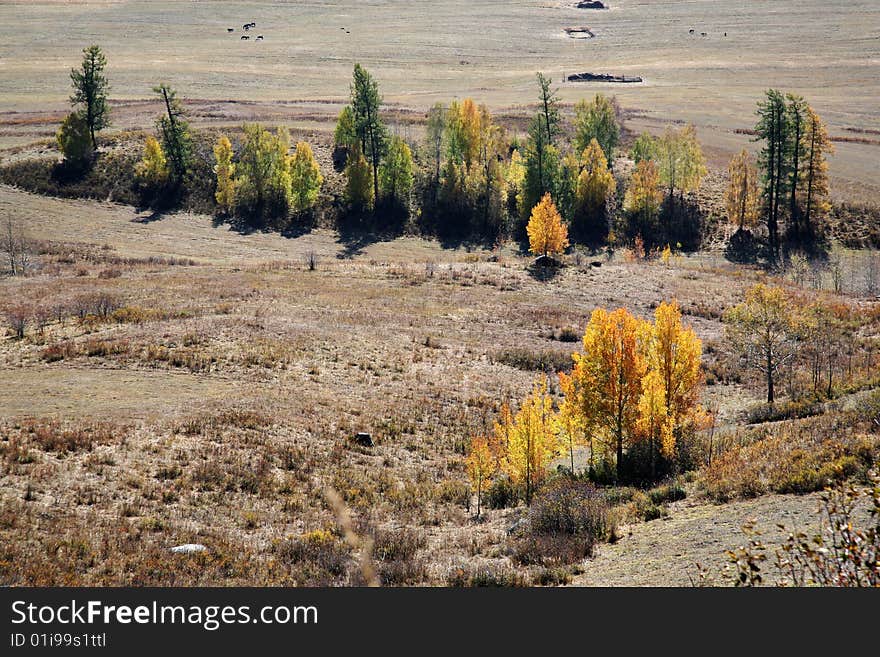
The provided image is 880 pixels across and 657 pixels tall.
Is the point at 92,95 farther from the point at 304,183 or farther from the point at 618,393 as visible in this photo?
the point at 618,393

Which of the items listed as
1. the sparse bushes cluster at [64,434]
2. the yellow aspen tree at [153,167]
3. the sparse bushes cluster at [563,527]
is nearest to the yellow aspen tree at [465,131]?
the yellow aspen tree at [153,167]

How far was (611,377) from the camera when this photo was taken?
29.4 metres

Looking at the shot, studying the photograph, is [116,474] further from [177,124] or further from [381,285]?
[177,124]

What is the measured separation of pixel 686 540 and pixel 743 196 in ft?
269

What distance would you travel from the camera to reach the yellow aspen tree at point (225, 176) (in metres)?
96.0

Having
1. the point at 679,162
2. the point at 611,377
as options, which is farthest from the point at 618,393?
the point at 679,162

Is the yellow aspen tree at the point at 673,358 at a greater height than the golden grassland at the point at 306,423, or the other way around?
the yellow aspen tree at the point at 673,358

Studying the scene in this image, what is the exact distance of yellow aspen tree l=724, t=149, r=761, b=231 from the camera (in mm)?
93000

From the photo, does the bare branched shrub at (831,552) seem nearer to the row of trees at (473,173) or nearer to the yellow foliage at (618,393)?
the yellow foliage at (618,393)

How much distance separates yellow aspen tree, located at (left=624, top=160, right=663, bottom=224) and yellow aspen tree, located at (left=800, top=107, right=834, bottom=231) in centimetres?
1659

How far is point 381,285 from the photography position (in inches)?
2586

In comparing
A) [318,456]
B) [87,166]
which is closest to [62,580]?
[318,456]

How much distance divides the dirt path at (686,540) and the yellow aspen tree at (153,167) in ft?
296

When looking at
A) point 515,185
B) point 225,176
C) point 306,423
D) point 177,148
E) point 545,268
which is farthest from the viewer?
point 177,148
